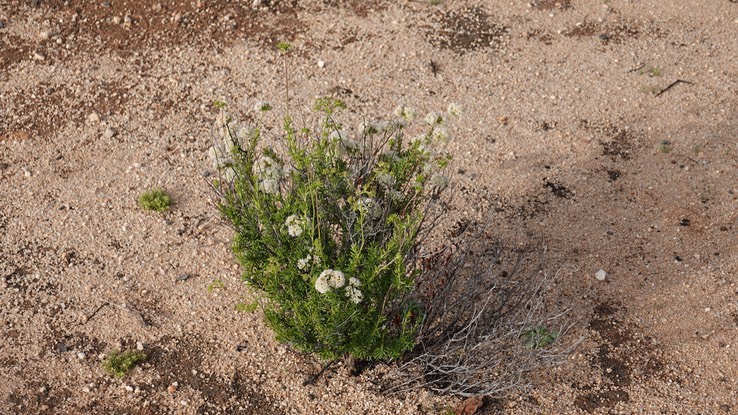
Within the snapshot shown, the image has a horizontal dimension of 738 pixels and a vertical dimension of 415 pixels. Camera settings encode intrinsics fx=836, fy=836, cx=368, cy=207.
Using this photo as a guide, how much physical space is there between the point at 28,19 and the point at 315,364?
5.33m

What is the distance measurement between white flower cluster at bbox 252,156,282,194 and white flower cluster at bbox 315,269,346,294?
0.55 m

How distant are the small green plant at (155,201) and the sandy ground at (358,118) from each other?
0.24ft

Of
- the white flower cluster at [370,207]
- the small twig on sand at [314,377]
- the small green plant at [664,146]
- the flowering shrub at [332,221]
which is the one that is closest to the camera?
the white flower cluster at [370,207]

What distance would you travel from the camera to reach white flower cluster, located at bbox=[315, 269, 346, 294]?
4.28m

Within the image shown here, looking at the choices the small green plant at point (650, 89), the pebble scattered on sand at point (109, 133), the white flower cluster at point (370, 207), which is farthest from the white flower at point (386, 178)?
the small green plant at point (650, 89)

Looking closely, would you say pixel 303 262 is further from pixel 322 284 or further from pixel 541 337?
pixel 541 337

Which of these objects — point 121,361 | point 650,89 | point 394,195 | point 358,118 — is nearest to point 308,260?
point 394,195

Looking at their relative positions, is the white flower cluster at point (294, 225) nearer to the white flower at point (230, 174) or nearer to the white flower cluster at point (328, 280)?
the white flower cluster at point (328, 280)

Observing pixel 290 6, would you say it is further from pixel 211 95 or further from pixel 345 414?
pixel 345 414

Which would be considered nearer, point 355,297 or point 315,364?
point 355,297

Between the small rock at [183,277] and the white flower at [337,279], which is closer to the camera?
the white flower at [337,279]

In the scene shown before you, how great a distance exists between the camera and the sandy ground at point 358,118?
564 cm

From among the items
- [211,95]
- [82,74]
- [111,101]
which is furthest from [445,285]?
[82,74]

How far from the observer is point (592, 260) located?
650 cm
